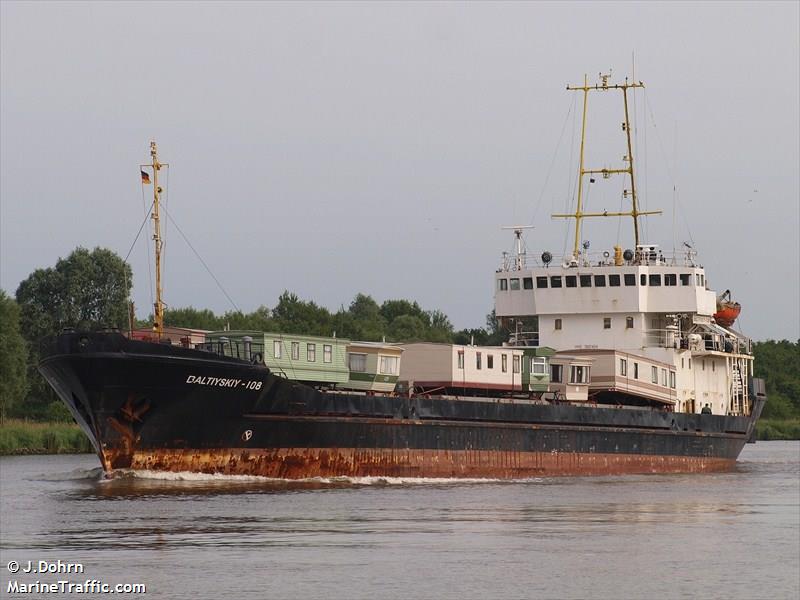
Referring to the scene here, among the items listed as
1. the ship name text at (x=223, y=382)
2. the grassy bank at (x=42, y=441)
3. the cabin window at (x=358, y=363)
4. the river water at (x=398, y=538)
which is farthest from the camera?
the grassy bank at (x=42, y=441)

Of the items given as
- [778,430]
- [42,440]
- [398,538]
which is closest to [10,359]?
[42,440]

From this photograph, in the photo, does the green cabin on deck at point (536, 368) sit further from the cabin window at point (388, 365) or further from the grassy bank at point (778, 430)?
the grassy bank at point (778, 430)

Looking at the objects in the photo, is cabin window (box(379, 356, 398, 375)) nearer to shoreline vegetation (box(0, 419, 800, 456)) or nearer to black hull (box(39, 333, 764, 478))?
black hull (box(39, 333, 764, 478))

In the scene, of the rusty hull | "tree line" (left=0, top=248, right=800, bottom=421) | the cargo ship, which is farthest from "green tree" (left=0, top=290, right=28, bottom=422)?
the rusty hull

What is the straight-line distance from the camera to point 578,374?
184 feet

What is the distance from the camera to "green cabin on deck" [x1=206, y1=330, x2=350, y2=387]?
46156mm

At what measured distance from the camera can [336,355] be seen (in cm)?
4838

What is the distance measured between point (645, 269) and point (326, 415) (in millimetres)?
19625

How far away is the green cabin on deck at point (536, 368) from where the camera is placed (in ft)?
177

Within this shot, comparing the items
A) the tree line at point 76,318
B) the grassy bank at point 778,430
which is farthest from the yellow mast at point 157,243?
the grassy bank at point 778,430

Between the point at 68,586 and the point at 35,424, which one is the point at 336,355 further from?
the point at 35,424

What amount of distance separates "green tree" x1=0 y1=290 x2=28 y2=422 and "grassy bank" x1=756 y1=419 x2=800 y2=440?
2338 inches

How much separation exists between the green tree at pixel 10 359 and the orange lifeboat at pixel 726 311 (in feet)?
127

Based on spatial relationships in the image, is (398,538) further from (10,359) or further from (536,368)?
(10,359)
